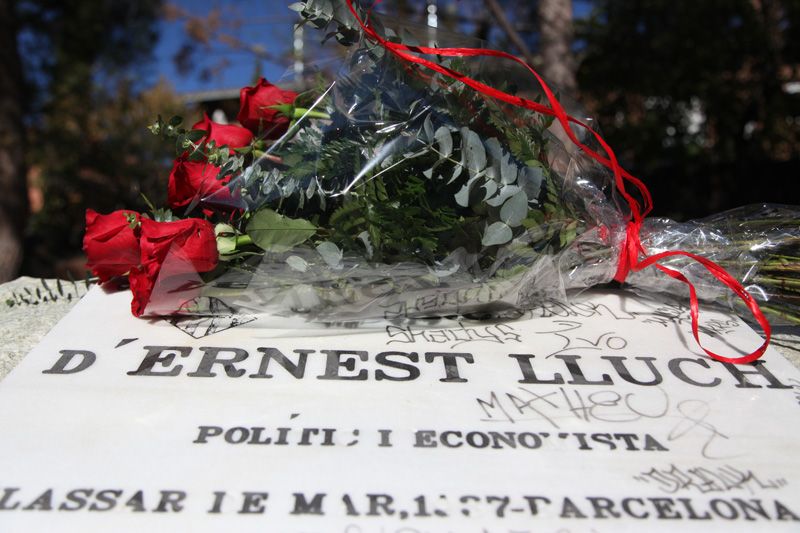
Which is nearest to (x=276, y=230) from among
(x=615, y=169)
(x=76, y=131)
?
(x=615, y=169)

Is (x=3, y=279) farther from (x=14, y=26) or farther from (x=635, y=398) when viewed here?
(x=635, y=398)

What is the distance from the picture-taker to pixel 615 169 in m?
1.83

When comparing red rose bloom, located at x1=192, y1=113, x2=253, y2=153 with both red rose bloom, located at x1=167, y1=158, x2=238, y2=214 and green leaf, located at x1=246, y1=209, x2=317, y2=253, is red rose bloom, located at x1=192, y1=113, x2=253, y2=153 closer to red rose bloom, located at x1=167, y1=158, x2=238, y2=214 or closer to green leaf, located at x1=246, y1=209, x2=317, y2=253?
red rose bloom, located at x1=167, y1=158, x2=238, y2=214

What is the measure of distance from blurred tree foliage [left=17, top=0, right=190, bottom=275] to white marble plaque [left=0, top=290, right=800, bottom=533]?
593 centimetres

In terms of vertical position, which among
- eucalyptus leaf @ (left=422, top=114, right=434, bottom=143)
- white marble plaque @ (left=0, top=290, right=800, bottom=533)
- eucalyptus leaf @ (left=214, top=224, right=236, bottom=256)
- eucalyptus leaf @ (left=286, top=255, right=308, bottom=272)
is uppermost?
eucalyptus leaf @ (left=422, top=114, right=434, bottom=143)

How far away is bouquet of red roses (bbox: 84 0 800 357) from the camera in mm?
1615

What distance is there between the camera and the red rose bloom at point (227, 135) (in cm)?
190

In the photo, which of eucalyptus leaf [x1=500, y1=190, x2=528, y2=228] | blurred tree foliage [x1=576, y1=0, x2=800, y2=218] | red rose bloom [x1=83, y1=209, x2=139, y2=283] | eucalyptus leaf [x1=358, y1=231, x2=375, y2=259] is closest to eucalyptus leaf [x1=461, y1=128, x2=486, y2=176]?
eucalyptus leaf [x1=500, y1=190, x2=528, y2=228]

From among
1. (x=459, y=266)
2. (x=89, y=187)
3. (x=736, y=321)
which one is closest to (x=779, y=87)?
(x=736, y=321)

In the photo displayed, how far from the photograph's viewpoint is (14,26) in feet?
16.9

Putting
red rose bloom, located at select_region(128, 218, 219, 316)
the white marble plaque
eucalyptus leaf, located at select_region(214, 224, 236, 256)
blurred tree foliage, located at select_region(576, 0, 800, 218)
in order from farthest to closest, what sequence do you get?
1. blurred tree foliage, located at select_region(576, 0, 800, 218)
2. eucalyptus leaf, located at select_region(214, 224, 236, 256)
3. red rose bloom, located at select_region(128, 218, 219, 316)
4. the white marble plaque

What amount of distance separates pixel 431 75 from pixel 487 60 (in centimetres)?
23

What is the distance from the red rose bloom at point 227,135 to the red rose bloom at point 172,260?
0.34 metres

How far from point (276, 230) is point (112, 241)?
475 millimetres
